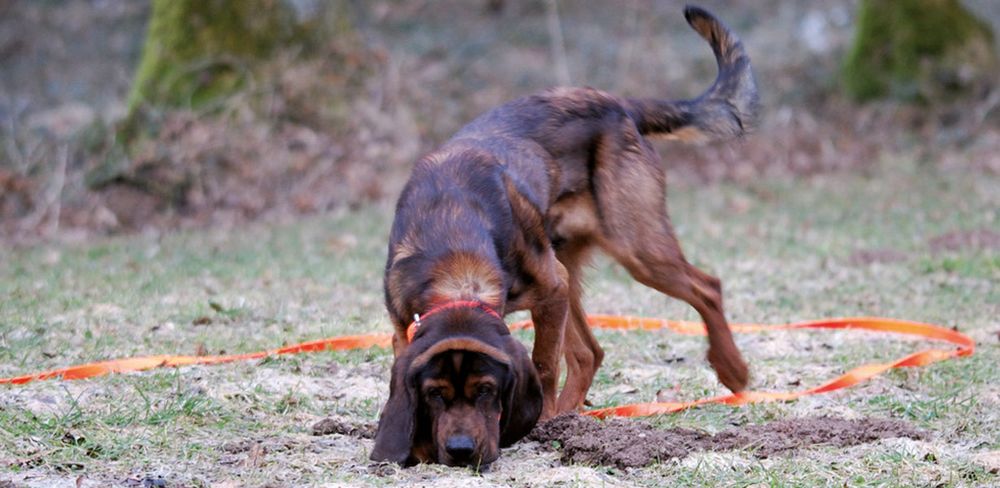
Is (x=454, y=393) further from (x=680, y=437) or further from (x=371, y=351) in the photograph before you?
(x=371, y=351)

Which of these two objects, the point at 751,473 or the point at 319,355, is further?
the point at 319,355

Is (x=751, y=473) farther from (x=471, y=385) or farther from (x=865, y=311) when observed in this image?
(x=865, y=311)

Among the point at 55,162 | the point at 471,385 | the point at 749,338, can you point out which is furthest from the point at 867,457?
the point at 55,162

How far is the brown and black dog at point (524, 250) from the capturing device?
4.98m

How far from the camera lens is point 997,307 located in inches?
355

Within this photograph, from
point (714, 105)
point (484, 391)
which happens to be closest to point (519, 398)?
point (484, 391)

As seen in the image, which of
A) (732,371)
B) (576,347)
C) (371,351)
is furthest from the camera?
(371,351)

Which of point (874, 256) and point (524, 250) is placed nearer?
point (524, 250)

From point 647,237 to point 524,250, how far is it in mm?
909

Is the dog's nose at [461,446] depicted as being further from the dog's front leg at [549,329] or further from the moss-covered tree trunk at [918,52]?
the moss-covered tree trunk at [918,52]

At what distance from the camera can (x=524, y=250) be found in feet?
19.3

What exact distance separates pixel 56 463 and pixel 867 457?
3.10 m

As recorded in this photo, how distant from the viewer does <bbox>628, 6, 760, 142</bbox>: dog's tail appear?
23.2ft

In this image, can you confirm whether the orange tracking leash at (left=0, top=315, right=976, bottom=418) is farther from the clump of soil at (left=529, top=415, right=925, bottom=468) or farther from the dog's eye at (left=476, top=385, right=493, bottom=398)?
the dog's eye at (left=476, top=385, right=493, bottom=398)
